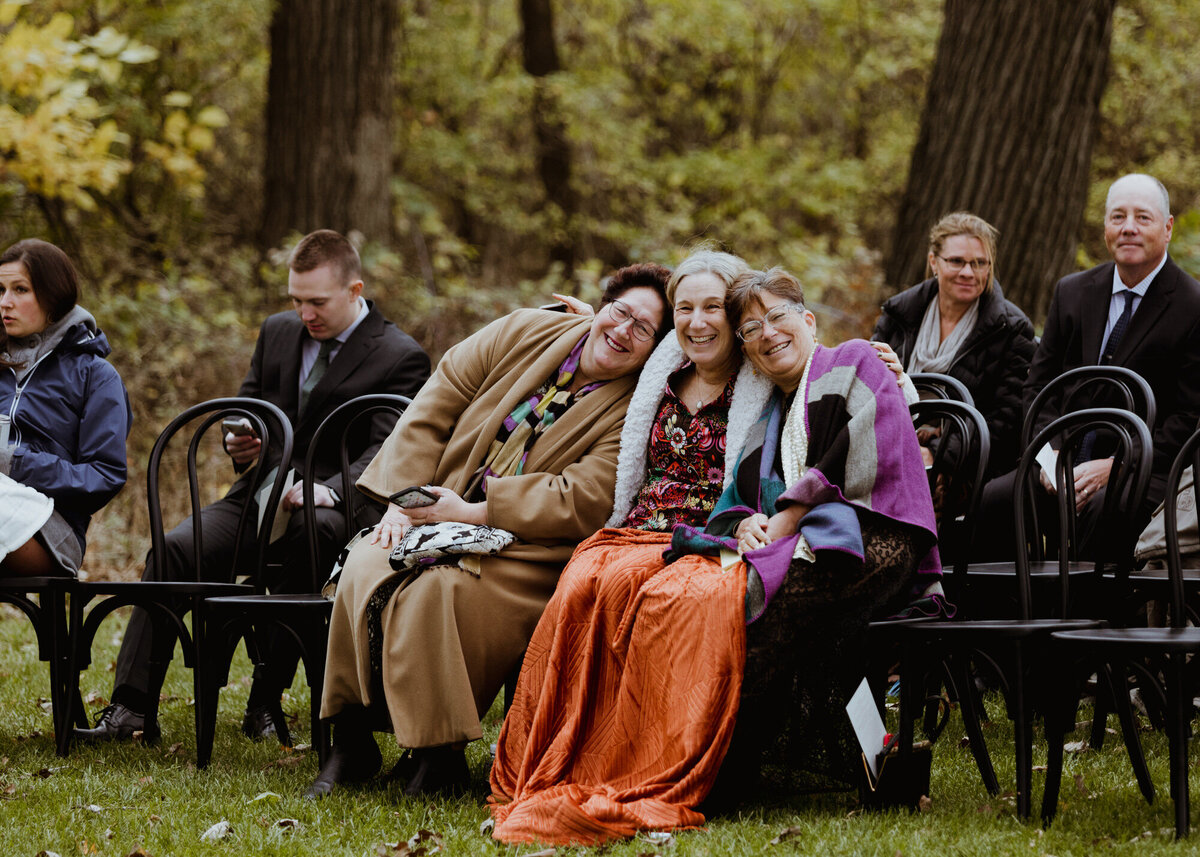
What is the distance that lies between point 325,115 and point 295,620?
7194mm

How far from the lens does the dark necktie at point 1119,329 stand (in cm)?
508

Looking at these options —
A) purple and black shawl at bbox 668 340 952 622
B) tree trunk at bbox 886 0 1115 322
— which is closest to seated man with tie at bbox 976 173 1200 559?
purple and black shawl at bbox 668 340 952 622

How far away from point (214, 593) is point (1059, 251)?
16.6 feet

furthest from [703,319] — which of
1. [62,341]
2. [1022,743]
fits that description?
[62,341]

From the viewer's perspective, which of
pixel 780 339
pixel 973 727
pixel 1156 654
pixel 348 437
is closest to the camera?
pixel 1156 654

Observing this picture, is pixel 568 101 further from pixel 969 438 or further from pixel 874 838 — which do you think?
pixel 874 838

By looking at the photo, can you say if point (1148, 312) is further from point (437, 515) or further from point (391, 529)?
point (391, 529)

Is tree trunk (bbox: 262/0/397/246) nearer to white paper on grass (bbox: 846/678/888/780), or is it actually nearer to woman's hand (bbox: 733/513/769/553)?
woman's hand (bbox: 733/513/769/553)

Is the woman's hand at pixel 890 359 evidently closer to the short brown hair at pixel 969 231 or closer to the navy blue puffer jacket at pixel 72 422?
the short brown hair at pixel 969 231

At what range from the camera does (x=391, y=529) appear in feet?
13.8

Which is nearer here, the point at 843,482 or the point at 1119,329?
the point at 843,482

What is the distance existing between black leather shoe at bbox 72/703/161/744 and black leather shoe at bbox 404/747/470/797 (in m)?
1.29

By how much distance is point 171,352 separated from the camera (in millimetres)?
9414

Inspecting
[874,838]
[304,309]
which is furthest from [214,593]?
[874,838]
